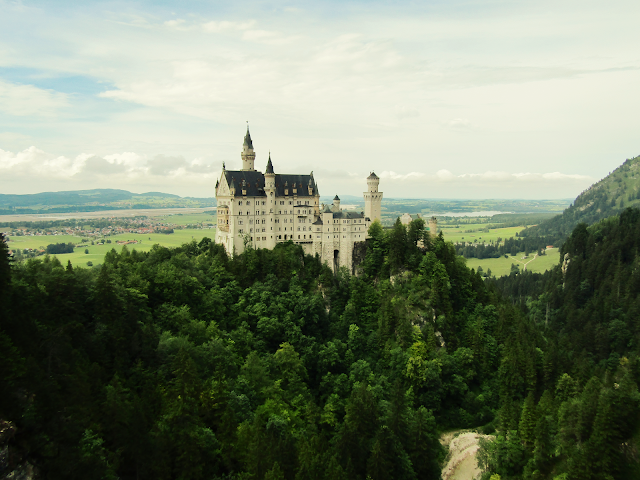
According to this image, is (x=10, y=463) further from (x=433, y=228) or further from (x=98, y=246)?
Answer: (x=98, y=246)

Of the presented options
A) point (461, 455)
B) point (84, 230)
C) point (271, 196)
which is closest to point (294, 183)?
point (271, 196)

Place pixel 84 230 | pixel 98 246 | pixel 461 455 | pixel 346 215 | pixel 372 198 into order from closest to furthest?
pixel 461 455 < pixel 346 215 < pixel 372 198 < pixel 98 246 < pixel 84 230

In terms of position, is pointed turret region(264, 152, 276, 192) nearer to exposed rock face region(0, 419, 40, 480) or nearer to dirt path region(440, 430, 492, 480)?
dirt path region(440, 430, 492, 480)

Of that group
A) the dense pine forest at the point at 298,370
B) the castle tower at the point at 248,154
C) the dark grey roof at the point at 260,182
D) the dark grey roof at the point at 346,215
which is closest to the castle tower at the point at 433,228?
the dense pine forest at the point at 298,370

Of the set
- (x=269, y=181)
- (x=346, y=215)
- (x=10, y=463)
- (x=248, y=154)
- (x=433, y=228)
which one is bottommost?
(x=10, y=463)

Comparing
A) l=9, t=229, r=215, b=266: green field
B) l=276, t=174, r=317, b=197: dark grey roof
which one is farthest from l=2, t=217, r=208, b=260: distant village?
l=276, t=174, r=317, b=197: dark grey roof

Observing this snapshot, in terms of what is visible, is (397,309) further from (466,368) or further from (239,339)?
(239,339)

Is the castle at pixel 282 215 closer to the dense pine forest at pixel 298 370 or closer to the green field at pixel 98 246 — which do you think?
the dense pine forest at pixel 298 370
